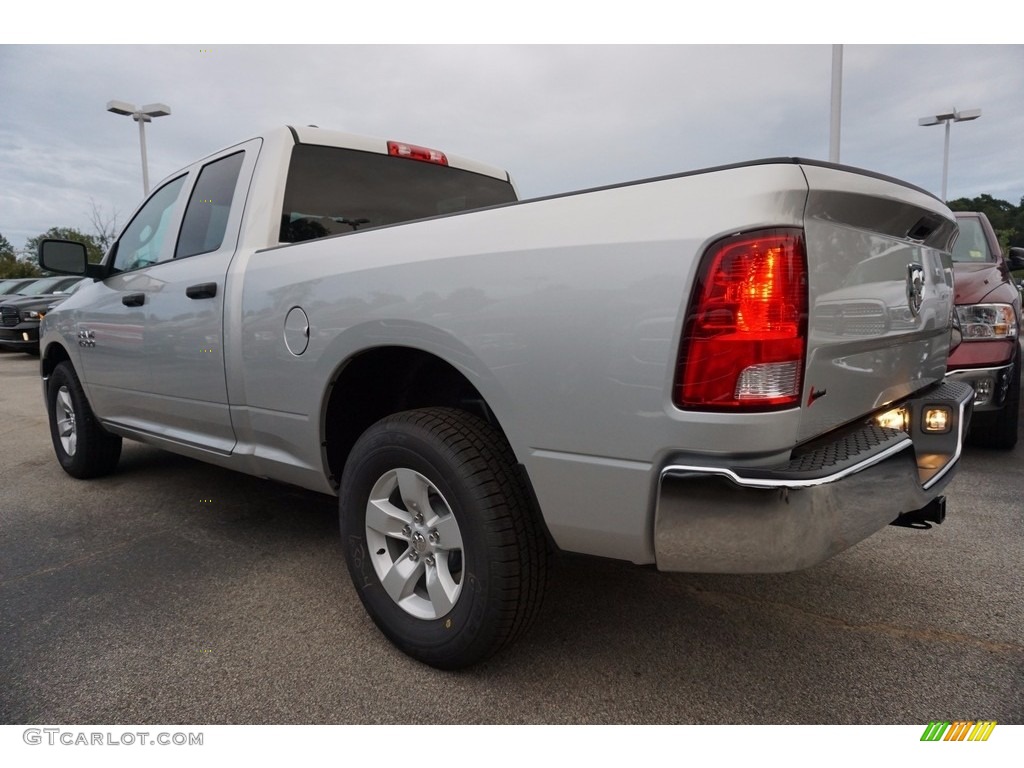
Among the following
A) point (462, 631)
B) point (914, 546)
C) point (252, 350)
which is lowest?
point (914, 546)

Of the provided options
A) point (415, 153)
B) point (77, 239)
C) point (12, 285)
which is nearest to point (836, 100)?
point (415, 153)

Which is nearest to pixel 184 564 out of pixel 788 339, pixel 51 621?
pixel 51 621

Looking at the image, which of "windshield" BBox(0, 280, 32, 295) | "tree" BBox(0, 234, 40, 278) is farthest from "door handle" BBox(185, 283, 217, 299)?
"tree" BBox(0, 234, 40, 278)

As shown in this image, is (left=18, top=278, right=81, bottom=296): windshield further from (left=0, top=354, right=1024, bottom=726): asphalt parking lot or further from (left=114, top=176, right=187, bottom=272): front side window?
(left=0, top=354, right=1024, bottom=726): asphalt parking lot

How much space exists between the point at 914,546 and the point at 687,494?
205cm

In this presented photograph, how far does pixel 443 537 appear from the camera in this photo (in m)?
2.06

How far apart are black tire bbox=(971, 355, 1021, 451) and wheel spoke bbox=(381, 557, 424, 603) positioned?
12.9 ft

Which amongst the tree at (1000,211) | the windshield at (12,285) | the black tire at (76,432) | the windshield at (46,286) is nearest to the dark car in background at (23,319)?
the windshield at (46,286)

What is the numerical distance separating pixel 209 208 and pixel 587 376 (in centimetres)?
238

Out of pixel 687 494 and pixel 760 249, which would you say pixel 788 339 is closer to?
pixel 760 249

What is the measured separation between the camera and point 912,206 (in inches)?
80.4

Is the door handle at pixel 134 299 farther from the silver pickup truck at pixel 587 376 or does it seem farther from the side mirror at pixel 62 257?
the silver pickup truck at pixel 587 376

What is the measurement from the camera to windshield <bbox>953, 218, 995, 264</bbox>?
5035 mm

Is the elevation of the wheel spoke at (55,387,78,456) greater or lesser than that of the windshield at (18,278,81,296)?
lesser
